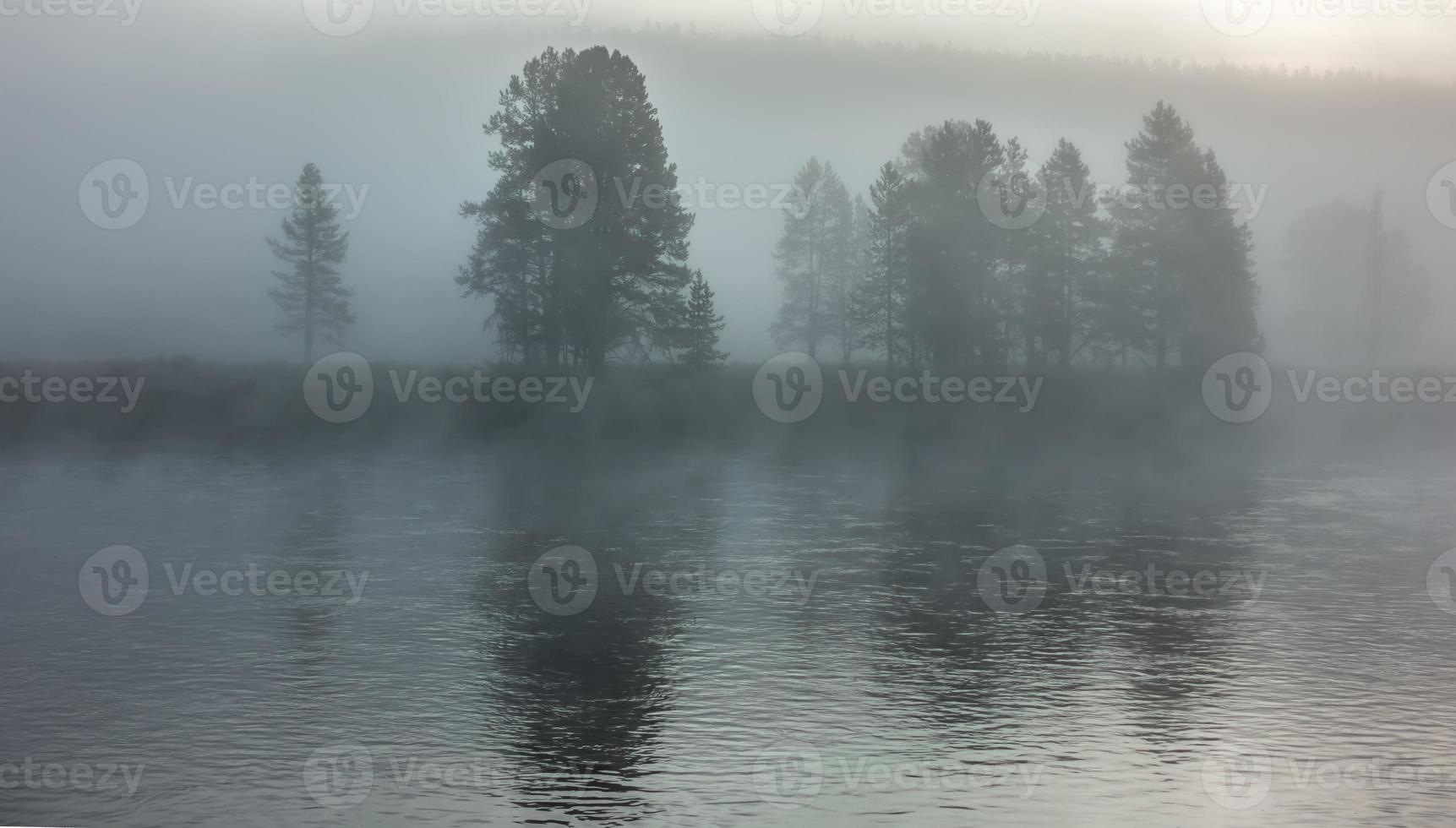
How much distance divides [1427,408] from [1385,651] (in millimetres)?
56204

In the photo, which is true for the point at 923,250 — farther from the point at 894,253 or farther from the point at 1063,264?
the point at 1063,264

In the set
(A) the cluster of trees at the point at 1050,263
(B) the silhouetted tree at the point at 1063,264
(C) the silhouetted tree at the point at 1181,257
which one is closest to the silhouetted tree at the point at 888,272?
(A) the cluster of trees at the point at 1050,263

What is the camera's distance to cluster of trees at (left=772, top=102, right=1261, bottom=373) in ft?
208

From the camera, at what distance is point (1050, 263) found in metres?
67.5

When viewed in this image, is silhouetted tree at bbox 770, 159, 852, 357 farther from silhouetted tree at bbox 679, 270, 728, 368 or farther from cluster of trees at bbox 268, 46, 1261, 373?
silhouetted tree at bbox 679, 270, 728, 368

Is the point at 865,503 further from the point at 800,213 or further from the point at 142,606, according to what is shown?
the point at 800,213

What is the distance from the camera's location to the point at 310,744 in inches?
504

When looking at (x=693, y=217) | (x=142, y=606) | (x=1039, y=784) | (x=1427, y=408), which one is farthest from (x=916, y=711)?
(x=1427, y=408)

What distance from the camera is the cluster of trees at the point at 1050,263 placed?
208 ft

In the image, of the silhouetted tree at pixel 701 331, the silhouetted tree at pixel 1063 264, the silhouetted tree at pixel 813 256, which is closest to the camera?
the silhouetted tree at pixel 701 331

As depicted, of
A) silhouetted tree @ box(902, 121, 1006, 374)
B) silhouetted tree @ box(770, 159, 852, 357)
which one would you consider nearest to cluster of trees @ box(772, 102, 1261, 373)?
silhouetted tree @ box(902, 121, 1006, 374)

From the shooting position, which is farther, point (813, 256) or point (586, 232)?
point (813, 256)

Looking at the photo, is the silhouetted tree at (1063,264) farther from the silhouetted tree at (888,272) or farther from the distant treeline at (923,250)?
the silhouetted tree at (888,272)

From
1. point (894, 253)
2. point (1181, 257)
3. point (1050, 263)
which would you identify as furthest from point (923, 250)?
point (1181, 257)
